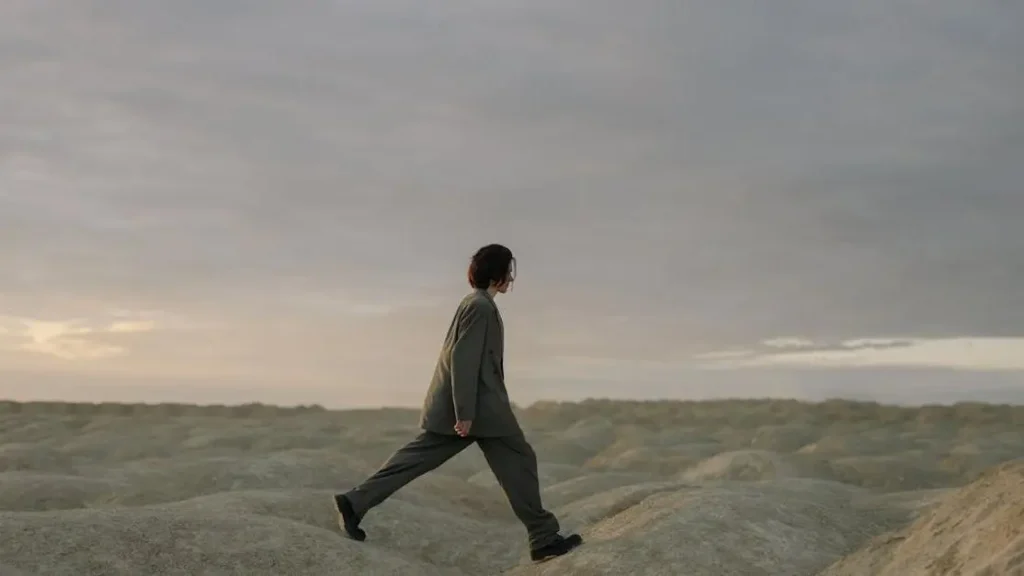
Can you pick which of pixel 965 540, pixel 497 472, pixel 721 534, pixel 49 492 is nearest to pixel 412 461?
pixel 497 472

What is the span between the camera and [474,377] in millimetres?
7543

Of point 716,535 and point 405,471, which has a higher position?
point 405,471

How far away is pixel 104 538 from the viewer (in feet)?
25.5

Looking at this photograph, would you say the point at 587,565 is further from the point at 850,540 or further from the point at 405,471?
the point at 850,540

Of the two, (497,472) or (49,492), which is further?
(49,492)

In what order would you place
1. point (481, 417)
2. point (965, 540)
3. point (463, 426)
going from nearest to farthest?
1. point (965, 540)
2. point (463, 426)
3. point (481, 417)

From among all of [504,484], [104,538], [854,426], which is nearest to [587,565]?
[504,484]

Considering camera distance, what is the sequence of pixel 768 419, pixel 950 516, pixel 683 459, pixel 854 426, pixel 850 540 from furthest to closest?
1. pixel 768 419
2. pixel 854 426
3. pixel 683 459
4. pixel 850 540
5. pixel 950 516

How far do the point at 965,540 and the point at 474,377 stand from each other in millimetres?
3570

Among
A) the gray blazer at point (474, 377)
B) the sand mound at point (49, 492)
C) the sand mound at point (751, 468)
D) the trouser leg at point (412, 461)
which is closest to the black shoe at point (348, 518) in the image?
the trouser leg at point (412, 461)

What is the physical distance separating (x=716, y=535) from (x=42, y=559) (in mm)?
5229

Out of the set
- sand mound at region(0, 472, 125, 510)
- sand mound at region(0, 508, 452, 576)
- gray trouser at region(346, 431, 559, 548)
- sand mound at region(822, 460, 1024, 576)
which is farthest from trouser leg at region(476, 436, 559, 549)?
sand mound at region(0, 472, 125, 510)

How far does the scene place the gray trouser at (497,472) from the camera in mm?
7785

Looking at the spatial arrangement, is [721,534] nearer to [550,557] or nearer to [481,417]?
[550,557]
